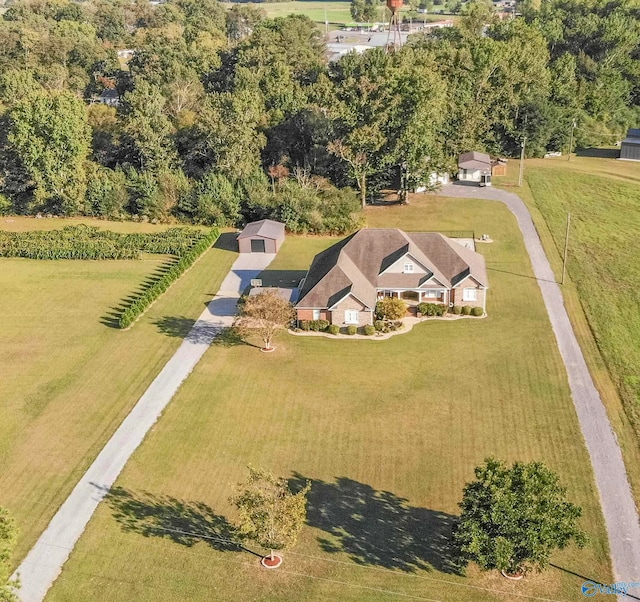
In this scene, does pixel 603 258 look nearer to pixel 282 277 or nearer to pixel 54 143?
pixel 282 277

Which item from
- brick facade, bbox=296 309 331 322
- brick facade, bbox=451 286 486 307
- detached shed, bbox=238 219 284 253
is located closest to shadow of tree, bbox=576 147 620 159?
detached shed, bbox=238 219 284 253

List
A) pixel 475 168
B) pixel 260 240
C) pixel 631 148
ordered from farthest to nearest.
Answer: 1. pixel 631 148
2. pixel 475 168
3. pixel 260 240

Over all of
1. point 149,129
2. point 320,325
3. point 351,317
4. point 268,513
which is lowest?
point 320,325

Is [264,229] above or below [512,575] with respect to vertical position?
above

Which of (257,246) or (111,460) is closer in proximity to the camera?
(111,460)

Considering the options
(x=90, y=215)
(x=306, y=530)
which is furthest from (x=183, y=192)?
(x=306, y=530)

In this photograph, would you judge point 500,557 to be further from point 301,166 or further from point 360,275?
point 301,166

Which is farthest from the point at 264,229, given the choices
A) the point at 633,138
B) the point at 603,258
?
the point at 633,138
